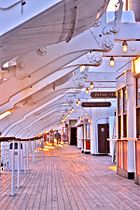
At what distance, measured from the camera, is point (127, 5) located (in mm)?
7840

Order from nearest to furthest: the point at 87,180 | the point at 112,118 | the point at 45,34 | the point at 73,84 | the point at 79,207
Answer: the point at 45,34
the point at 79,207
the point at 87,180
the point at 73,84
the point at 112,118

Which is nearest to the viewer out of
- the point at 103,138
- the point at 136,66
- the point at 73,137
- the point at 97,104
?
the point at 136,66

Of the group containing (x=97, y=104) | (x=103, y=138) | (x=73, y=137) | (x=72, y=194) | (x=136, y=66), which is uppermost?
(x=136, y=66)

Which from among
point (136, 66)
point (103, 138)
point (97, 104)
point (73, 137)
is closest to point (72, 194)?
point (136, 66)

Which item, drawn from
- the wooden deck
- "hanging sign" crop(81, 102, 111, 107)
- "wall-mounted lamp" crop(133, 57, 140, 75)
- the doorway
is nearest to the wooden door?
"hanging sign" crop(81, 102, 111, 107)

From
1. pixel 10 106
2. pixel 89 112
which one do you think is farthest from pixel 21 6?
pixel 89 112

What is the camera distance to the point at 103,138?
26453mm

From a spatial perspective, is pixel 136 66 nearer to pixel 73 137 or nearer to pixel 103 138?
pixel 103 138

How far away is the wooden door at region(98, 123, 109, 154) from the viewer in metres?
26.4

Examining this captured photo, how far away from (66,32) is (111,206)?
4.20m

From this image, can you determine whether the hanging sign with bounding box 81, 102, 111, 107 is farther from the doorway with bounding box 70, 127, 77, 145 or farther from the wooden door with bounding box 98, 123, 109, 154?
the doorway with bounding box 70, 127, 77, 145

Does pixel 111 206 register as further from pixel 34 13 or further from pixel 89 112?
pixel 89 112

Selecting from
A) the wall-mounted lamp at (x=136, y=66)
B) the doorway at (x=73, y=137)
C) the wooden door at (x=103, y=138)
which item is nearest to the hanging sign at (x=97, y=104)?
the wooden door at (x=103, y=138)

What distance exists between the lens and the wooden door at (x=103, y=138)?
26391 mm
